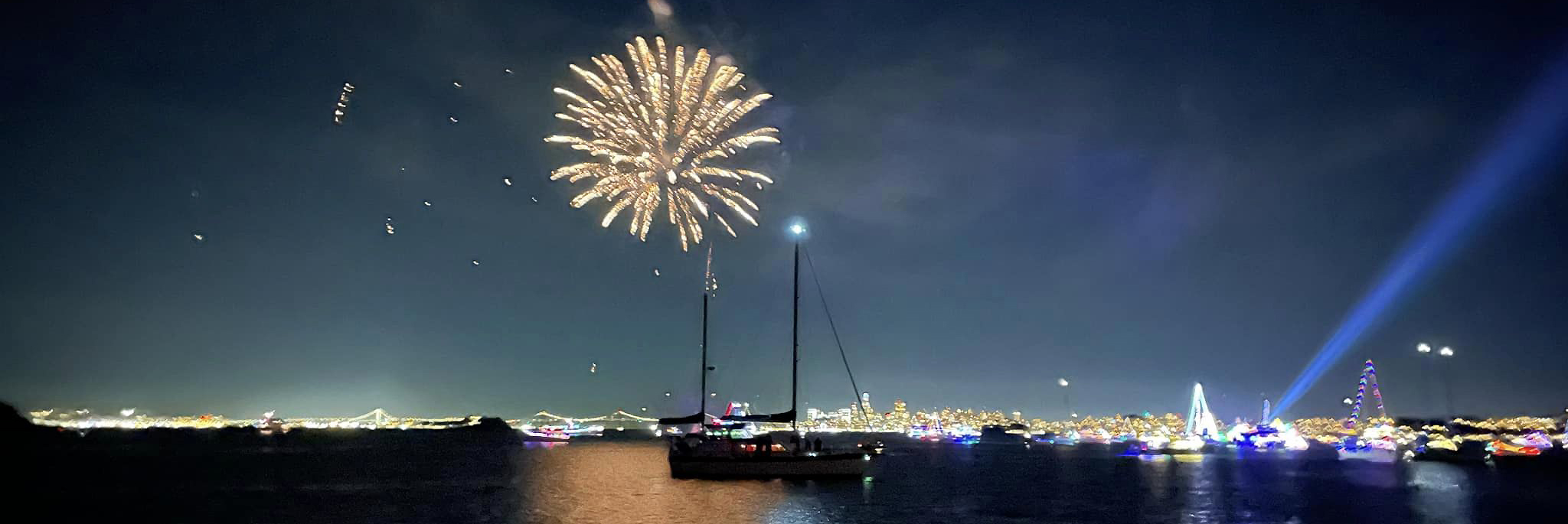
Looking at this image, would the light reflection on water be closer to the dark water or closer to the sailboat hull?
the dark water

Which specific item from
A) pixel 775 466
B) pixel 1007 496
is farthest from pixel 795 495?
pixel 1007 496

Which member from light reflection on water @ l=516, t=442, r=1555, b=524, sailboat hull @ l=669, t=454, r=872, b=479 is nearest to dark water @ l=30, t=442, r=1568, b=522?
light reflection on water @ l=516, t=442, r=1555, b=524

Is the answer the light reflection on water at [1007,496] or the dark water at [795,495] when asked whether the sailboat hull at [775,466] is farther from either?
the dark water at [795,495]

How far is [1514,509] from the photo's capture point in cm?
4194

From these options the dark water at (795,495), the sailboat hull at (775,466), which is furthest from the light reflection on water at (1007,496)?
the sailboat hull at (775,466)

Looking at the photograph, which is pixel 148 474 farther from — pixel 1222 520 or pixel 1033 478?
pixel 1222 520

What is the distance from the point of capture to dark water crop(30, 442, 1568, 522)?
Result: 120 ft

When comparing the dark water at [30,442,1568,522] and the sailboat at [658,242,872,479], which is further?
the sailboat at [658,242,872,479]

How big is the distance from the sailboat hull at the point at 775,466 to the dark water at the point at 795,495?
881mm

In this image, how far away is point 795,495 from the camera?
43.9 meters

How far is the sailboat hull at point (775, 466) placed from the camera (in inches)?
2058

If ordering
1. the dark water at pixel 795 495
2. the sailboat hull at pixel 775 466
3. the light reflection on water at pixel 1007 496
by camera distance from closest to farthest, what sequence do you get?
the light reflection on water at pixel 1007 496, the dark water at pixel 795 495, the sailboat hull at pixel 775 466

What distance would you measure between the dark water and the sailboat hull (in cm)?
88

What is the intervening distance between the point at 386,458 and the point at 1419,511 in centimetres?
9845
